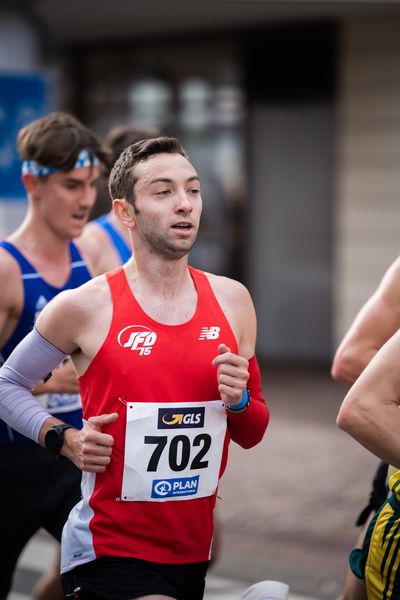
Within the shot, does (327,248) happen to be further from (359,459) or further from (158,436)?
(158,436)

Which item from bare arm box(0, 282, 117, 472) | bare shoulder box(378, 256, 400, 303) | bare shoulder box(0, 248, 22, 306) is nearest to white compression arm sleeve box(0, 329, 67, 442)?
bare arm box(0, 282, 117, 472)

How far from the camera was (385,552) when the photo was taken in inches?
Result: 114

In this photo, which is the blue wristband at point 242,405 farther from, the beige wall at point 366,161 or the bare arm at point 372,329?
the beige wall at point 366,161

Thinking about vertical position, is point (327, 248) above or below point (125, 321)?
below

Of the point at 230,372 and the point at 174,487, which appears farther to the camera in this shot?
the point at 174,487

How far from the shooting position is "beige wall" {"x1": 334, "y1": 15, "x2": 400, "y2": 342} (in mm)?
11156

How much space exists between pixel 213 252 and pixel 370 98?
2.73 metres

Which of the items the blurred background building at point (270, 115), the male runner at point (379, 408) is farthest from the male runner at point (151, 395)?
the blurred background building at point (270, 115)

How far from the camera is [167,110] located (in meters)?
12.7

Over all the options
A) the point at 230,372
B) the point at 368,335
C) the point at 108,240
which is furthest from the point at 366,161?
the point at 230,372

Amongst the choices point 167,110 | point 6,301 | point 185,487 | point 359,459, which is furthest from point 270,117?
point 185,487

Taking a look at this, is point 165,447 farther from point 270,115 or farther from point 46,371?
point 270,115

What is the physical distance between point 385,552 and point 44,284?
1.66 meters

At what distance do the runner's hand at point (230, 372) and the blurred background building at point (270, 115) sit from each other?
7952 millimetres
